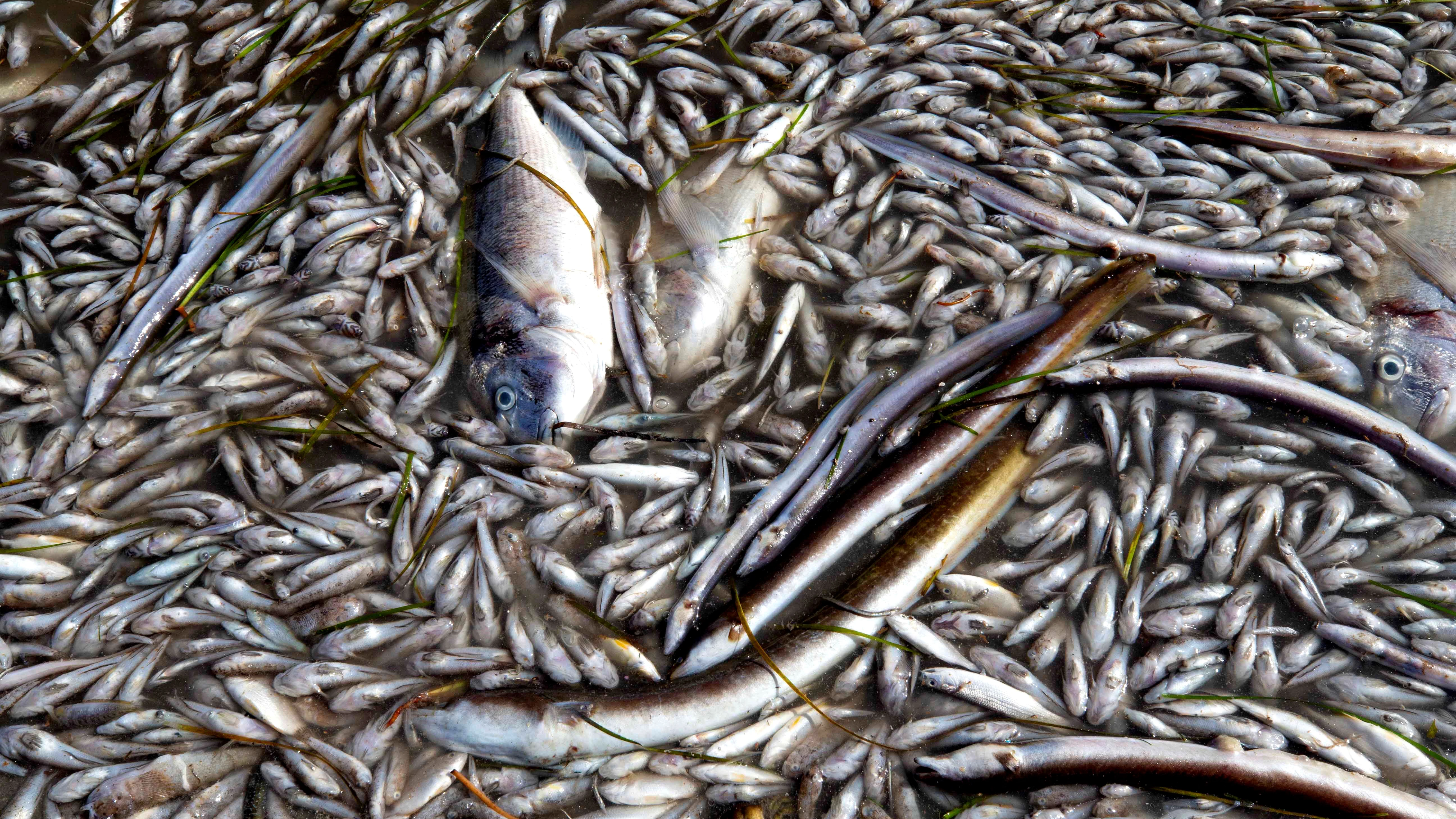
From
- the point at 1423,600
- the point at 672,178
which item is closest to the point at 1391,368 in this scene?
the point at 1423,600

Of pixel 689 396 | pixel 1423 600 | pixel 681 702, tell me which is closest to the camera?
pixel 681 702

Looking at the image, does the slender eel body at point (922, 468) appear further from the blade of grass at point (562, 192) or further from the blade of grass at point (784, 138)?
the blade of grass at point (562, 192)

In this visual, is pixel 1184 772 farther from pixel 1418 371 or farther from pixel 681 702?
pixel 1418 371

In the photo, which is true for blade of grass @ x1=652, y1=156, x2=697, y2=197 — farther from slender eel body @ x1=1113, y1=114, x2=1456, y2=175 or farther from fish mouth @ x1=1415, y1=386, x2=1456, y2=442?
fish mouth @ x1=1415, y1=386, x2=1456, y2=442

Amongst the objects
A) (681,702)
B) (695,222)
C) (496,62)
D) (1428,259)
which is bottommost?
(681,702)

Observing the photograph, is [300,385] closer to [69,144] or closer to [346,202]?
[346,202]

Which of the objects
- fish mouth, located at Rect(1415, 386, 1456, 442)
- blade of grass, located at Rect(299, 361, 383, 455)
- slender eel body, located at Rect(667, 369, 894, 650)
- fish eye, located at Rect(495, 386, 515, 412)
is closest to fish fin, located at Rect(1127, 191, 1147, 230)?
fish mouth, located at Rect(1415, 386, 1456, 442)

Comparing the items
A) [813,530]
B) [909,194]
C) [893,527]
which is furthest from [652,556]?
[909,194]
